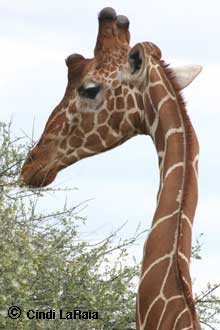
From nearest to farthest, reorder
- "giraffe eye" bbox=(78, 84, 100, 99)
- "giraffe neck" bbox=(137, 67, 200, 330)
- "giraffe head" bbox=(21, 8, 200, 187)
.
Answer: "giraffe neck" bbox=(137, 67, 200, 330) < "giraffe head" bbox=(21, 8, 200, 187) < "giraffe eye" bbox=(78, 84, 100, 99)

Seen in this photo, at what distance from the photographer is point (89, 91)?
7758 millimetres

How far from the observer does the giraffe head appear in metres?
7.58

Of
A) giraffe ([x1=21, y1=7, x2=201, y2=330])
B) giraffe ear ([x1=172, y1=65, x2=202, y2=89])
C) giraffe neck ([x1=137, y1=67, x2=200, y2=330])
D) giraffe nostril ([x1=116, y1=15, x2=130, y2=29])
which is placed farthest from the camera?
giraffe nostril ([x1=116, y1=15, x2=130, y2=29])

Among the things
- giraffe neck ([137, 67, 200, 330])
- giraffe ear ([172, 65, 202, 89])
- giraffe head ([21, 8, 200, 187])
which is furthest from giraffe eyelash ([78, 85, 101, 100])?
giraffe neck ([137, 67, 200, 330])

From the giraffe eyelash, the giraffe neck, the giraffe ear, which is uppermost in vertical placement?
the giraffe eyelash

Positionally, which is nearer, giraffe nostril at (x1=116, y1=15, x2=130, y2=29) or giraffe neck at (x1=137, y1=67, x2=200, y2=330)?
giraffe neck at (x1=137, y1=67, x2=200, y2=330)

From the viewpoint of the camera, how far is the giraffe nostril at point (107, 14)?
8.10 m

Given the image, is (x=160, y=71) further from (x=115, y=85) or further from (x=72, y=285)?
(x=72, y=285)

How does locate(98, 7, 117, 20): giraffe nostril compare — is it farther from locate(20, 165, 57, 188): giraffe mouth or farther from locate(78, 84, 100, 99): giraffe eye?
locate(20, 165, 57, 188): giraffe mouth

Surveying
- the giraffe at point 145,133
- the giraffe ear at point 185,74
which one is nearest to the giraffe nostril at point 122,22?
the giraffe at point 145,133

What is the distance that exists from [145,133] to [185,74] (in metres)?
0.50

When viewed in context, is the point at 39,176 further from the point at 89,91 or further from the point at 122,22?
the point at 122,22

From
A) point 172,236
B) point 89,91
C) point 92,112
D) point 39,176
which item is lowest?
point 172,236

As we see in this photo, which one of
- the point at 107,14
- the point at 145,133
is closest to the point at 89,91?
the point at 145,133
